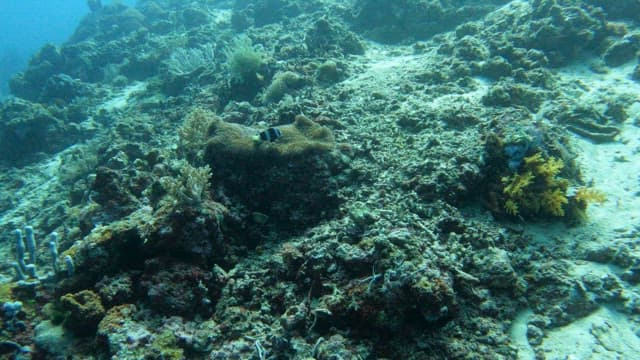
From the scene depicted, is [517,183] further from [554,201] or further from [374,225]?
[374,225]

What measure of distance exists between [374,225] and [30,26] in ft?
352

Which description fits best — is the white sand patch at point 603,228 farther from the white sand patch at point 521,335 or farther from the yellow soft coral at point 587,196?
the yellow soft coral at point 587,196

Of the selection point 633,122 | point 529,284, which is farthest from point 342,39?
point 529,284

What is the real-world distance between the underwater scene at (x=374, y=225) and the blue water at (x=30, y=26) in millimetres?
37399

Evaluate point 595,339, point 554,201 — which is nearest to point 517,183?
point 554,201

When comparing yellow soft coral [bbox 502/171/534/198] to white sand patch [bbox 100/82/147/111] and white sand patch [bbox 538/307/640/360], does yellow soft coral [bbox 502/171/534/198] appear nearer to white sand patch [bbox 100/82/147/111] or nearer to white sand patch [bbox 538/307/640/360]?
white sand patch [bbox 538/307/640/360]

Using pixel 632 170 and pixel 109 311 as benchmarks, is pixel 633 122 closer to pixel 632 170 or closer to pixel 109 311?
pixel 632 170

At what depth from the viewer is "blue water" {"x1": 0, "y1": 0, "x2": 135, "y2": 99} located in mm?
41656

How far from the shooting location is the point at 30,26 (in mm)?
81875

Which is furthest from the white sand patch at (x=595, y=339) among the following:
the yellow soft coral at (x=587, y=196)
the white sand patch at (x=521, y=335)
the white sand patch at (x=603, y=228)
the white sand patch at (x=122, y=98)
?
the white sand patch at (x=122, y=98)

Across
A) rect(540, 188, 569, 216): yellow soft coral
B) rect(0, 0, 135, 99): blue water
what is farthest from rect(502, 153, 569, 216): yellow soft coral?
rect(0, 0, 135, 99): blue water

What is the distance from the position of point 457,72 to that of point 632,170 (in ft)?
14.0

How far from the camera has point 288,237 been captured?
5.06 m

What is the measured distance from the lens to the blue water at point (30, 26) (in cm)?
4166
